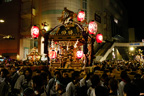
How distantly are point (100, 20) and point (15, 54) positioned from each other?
22.6 m

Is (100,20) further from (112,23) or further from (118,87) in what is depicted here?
(118,87)

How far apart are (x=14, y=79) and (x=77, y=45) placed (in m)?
9.78

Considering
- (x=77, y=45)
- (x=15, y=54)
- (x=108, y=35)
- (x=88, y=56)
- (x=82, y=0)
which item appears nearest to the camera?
(x=88, y=56)

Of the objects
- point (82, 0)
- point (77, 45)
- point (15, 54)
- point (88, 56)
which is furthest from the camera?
point (82, 0)

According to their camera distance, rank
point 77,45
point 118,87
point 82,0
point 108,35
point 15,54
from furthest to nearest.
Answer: point 108,35, point 82,0, point 15,54, point 77,45, point 118,87

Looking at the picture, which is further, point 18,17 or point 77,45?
point 18,17

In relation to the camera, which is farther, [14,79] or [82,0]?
[82,0]

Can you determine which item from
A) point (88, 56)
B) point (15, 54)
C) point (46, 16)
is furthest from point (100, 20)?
point (88, 56)

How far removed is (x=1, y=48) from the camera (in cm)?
2878

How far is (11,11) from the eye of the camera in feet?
94.5

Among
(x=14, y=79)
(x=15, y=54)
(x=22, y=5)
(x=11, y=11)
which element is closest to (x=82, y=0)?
(x=22, y=5)

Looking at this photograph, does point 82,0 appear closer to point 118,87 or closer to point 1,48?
point 1,48

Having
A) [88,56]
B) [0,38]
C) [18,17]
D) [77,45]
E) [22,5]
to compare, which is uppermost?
[22,5]

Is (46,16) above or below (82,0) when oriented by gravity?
below
